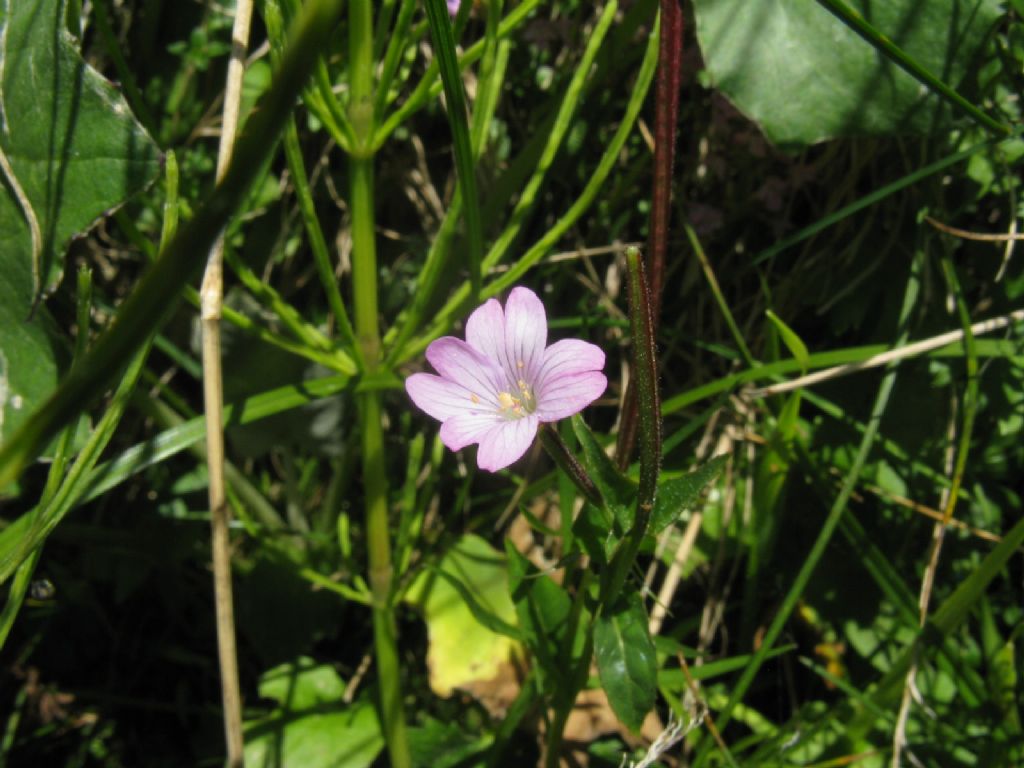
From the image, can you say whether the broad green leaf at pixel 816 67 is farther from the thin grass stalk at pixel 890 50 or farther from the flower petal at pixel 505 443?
the flower petal at pixel 505 443

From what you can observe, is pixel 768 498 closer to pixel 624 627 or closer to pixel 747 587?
pixel 747 587

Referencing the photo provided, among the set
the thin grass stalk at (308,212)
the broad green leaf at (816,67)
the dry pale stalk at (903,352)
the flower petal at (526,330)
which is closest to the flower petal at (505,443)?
the flower petal at (526,330)

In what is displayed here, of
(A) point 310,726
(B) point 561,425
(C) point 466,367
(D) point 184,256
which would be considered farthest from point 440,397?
(A) point 310,726

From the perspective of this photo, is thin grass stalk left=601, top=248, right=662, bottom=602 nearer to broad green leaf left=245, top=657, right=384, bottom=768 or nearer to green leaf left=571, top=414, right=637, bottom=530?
green leaf left=571, top=414, right=637, bottom=530

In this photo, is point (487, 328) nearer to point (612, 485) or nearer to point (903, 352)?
point (612, 485)

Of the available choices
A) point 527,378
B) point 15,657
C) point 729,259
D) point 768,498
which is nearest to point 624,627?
point 527,378

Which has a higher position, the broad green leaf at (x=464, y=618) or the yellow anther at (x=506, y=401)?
the yellow anther at (x=506, y=401)

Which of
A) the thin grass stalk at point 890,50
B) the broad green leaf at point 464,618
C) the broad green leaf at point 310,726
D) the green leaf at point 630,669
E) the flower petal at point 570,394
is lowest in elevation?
the broad green leaf at point 310,726
